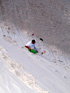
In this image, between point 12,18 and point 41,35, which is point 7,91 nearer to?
point 41,35

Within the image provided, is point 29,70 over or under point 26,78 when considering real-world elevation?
over

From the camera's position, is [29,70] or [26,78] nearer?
[26,78]

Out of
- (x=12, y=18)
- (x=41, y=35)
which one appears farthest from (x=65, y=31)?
(x=12, y=18)

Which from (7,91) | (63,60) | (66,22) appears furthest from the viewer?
(66,22)

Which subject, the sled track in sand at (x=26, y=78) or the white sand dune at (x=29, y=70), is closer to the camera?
the white sand dune at (x=29, y=70)

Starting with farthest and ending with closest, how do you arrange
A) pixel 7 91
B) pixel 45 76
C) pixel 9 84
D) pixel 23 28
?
1. pixel 23 28
2. pixel 45 76
3. pixel 9 84
4. pixel 7 91

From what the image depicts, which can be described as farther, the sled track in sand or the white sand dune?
the sled track in sand

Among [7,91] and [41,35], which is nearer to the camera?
[7,91]

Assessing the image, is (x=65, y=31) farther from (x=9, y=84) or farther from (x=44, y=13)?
(x=9, y=84)

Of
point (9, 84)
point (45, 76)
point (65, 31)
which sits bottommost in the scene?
point (9, 84)

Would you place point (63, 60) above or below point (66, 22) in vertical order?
below
